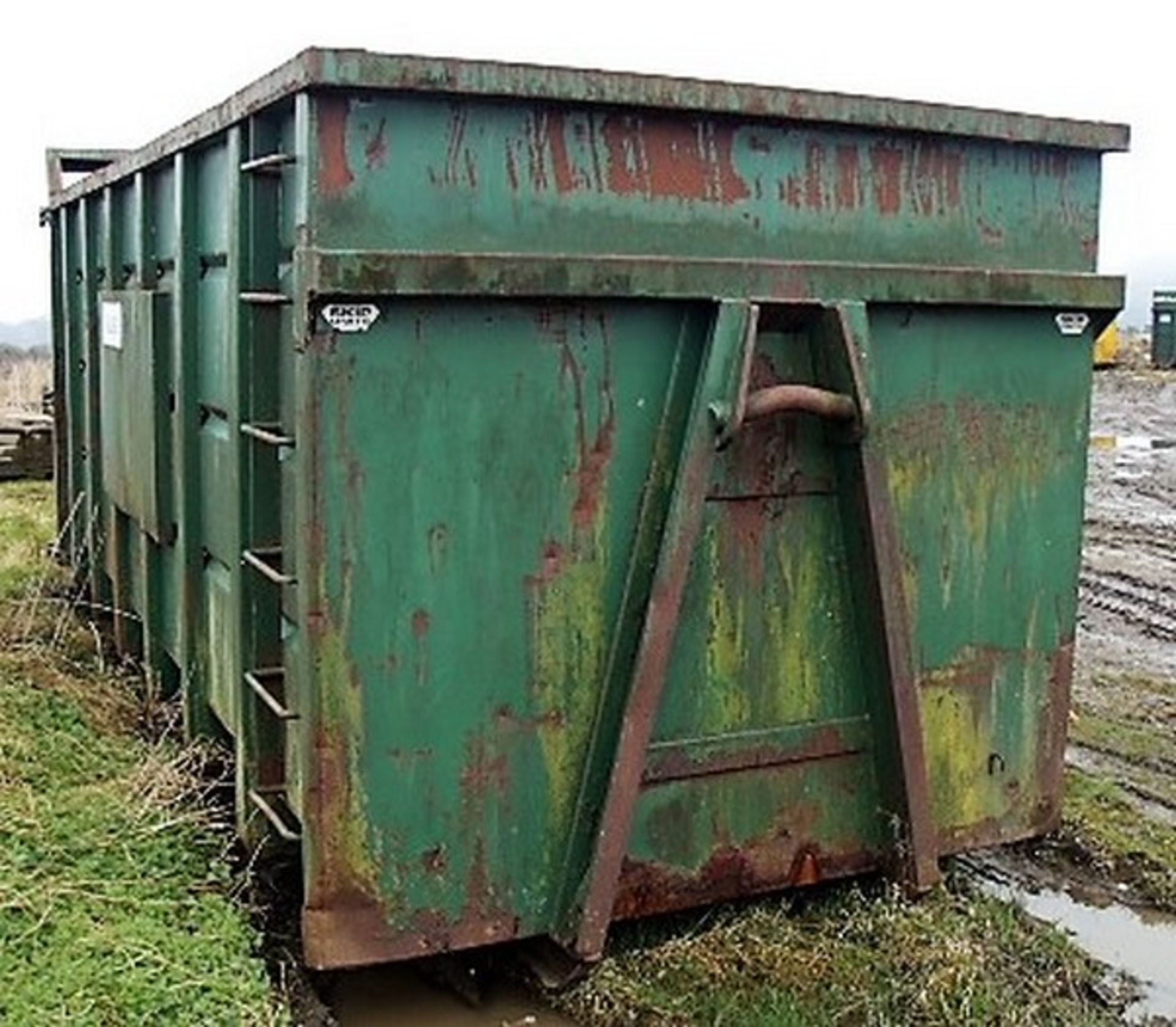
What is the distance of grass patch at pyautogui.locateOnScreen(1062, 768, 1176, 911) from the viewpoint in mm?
5332

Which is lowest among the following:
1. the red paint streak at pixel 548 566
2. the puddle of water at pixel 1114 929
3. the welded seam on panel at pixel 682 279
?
the puddle of water at pixel 1114 929

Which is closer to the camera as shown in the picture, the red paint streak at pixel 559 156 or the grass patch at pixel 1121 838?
the red paint streak at pixel 559 156

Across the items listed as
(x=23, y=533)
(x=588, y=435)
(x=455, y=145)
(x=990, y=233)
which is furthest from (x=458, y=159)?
(x=23, y=533)

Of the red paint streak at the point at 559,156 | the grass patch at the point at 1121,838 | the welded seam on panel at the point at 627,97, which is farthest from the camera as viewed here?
the grass patch at the point at 1121,838

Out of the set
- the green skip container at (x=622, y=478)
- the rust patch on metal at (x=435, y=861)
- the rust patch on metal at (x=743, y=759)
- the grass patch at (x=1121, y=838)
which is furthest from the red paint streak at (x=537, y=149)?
the grass patch at (x=1121, y=838)

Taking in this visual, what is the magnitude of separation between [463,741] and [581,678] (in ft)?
1.14

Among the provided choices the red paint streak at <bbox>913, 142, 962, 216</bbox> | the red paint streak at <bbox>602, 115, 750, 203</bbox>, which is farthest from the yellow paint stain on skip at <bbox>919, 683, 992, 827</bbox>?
the red paint streak at <bbox>602, 115, 750, 203</bbox>

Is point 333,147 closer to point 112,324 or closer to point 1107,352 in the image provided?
point 112,324

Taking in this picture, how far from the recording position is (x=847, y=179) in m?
4.16

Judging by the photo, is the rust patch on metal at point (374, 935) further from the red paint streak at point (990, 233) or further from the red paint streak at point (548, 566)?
the red paint streak at point (990, 233)

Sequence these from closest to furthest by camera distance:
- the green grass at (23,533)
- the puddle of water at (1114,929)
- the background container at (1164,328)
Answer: the puddle of water at (1114,929) < the green grass at (23,533) < the background container at (1164,328)

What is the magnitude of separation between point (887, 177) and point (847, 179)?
13 cm

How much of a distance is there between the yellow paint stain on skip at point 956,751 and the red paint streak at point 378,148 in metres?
2.12

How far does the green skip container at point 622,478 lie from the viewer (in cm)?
366
